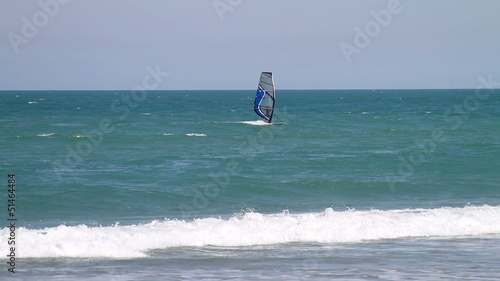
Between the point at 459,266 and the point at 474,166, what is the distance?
16226 mm

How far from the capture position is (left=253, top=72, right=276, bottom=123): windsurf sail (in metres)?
45.5

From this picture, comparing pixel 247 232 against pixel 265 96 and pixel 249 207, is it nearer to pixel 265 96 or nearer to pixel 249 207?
pixel 249 207

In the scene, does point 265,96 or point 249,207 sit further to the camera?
point 265,96

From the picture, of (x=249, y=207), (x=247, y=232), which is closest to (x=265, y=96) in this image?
(x=249, y=207)

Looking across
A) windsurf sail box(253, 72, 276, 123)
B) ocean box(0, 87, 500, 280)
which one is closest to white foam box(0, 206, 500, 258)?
ocean box(0, 87, 500, 280)

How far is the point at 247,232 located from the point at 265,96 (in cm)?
3420

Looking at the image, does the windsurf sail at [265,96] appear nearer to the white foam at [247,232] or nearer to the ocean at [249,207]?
the ocean at [249,207]

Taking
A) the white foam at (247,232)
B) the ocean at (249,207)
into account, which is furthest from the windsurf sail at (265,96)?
the white foam at (247,232)

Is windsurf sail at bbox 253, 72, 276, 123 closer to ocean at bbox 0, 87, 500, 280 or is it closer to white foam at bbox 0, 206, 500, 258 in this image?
ocean at bbox 0, 87, 500, 280

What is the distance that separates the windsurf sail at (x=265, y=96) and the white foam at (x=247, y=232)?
2941 centimetres

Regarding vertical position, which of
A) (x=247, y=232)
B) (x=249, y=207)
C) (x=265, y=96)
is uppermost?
(x=265, y=96)

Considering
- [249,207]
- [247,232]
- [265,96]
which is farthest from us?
[265,96]

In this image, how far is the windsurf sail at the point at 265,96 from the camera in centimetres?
4547

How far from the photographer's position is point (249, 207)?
19.0 meters
